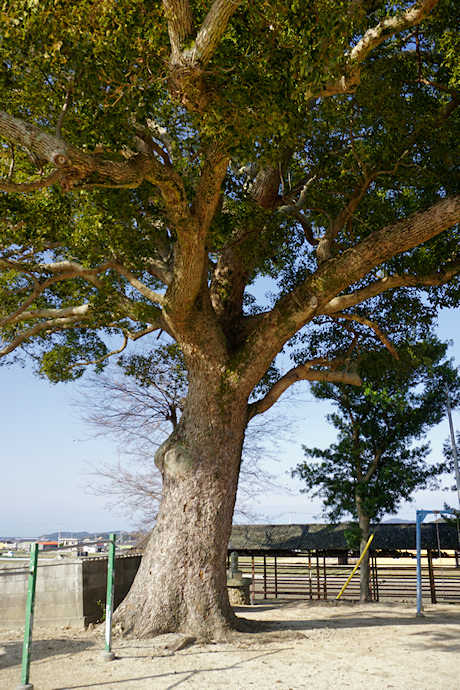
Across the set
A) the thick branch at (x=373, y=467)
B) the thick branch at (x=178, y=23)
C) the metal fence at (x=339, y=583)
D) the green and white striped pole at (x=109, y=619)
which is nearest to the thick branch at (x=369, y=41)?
the thick branch at (x=178, y=23)

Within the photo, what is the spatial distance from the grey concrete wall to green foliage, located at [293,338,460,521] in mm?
9162

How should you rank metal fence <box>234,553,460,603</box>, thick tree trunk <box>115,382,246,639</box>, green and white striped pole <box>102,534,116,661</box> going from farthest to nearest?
metal fence <box>234,553,460,603</box>, thick tree trunk <box>115,382,246,639</box>, green and white striped pole <box>102,534,116,661</box>

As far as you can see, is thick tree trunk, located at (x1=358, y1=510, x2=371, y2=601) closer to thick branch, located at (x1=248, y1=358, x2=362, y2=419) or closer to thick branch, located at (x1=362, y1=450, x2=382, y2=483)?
thick branch, located at (x1=362, y1=450, x2=382, y2=483)

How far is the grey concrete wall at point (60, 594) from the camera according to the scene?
9.26 m

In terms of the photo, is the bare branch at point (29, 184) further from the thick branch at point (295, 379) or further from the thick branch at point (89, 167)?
the thick branch at point (295, 379)

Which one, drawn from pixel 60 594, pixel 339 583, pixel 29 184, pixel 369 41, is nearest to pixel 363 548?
pixel 339 583

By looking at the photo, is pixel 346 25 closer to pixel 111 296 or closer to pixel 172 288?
pixel 172 288

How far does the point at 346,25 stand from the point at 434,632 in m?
8.28

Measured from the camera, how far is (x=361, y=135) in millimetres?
9945

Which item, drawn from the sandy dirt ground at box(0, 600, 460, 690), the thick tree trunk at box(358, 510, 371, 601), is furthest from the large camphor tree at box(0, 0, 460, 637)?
the thick tree trunk at box(358, 510, 371, 601)

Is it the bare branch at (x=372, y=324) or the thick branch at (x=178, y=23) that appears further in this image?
the bare branch at (x=372, y=324)

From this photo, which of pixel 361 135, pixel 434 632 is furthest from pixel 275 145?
pixel 434 632

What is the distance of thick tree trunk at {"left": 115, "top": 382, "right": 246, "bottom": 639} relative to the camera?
756 cm

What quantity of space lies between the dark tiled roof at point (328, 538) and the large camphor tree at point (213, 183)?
909 centimetres
